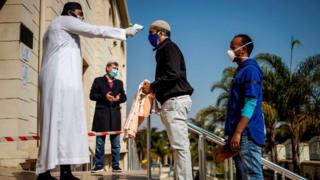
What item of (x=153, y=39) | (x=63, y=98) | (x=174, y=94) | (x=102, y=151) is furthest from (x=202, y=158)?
(x=102, y=151)

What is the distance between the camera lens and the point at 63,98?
4574 millimetres

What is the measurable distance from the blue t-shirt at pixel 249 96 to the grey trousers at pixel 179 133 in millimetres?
671

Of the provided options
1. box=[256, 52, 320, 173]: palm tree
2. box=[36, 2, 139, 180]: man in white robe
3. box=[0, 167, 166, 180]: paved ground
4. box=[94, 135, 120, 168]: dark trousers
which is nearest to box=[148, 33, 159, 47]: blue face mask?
box=[36, 2, 139, 180]: man in white robe

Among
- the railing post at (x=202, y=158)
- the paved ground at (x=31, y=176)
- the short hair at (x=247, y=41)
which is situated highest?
the short hair at (x=247, y=41)

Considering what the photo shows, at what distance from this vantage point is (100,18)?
18594 mm

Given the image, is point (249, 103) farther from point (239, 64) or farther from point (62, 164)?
point (62, 164)

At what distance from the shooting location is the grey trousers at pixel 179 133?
15.1 ft

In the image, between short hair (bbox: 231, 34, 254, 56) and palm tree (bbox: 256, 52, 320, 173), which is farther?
palm tree (bbox: 256, 52, 320, 173)

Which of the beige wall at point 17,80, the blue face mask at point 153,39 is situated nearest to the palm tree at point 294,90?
the beige wall at point 17,80

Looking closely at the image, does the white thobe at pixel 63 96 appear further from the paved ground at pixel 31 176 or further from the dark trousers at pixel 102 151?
the dark trousers at pixel 102 151

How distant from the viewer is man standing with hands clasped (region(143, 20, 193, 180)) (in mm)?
4629

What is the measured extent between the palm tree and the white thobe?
15.4 metres

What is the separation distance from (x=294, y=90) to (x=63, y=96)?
632 inches

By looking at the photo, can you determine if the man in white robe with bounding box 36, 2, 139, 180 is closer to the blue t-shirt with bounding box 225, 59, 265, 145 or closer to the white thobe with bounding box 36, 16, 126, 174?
the white thobe with bounding box 36, 16, 126, 174
